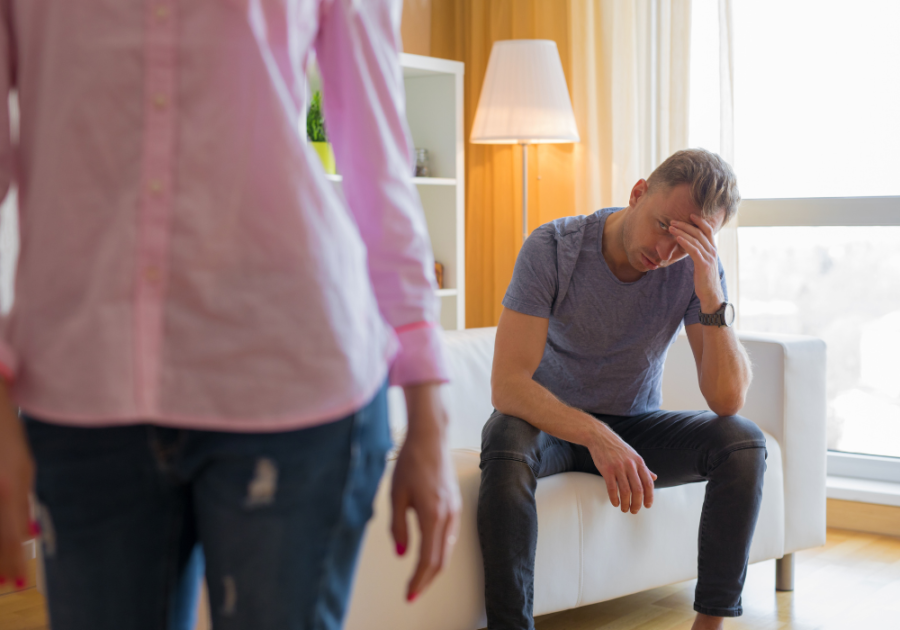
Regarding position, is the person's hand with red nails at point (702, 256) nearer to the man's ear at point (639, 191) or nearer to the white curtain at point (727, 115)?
the man's ear at point (639, 191)

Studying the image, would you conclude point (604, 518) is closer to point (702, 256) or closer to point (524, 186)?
point (702, 256)

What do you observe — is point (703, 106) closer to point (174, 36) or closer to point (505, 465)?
point (505, 465)

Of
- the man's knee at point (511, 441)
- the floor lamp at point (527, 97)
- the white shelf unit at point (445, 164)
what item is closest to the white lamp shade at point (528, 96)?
the floor lamp at point (527, 97)

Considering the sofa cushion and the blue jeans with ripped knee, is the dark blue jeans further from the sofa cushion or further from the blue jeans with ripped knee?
→ the blue jeans with ripped knee

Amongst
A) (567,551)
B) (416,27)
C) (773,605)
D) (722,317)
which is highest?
(416,27)

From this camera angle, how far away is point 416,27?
354 cm

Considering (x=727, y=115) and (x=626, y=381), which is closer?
(x=626, y=381)

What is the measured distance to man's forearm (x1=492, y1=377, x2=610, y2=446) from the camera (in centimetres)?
171

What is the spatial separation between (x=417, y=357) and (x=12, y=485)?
24 cm

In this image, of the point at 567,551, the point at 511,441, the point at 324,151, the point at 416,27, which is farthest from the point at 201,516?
the point at 416,27

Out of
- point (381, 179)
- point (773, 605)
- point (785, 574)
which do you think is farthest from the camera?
point (785, 574)

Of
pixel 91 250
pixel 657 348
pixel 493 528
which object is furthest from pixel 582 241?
pixel 91 250

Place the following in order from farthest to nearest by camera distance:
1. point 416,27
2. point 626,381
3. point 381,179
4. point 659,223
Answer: point 416,27 → point 626,381 → point 659,223 → point 381,179


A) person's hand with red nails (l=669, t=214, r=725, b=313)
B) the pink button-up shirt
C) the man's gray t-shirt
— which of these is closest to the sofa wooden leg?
the man's gray t-shirt
